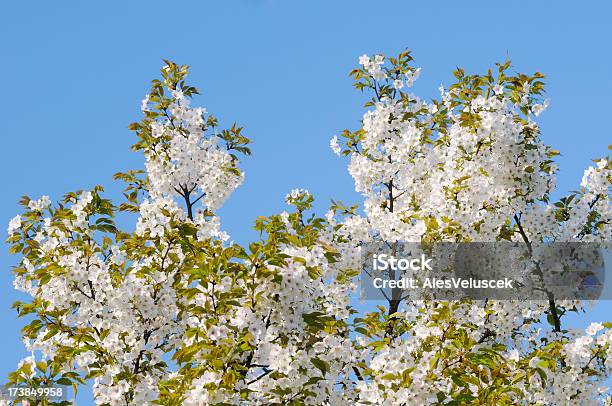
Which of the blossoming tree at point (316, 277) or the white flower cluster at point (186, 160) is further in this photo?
the white flower cluster at point (186, 160)

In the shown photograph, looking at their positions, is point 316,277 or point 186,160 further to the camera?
point 186,160

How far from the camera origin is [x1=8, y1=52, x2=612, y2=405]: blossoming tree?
7.53 metres

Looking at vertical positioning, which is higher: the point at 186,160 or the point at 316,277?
the point at 186,160

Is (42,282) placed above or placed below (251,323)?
above

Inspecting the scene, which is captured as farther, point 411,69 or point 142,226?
point 411,69

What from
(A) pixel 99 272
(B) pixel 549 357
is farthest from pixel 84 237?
(B) pixel 549 357

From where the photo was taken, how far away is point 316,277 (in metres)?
7.40

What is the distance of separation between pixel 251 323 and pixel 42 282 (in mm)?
3363

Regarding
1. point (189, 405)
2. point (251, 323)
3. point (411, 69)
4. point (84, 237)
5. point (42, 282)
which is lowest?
point (189, 405)

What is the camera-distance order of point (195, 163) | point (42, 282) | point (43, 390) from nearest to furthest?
point (43, 390)
point (42, 282)
point (195, 163)

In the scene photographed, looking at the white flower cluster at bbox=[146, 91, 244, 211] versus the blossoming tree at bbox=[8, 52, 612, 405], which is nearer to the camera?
the blossoming tree at bbox=[8, 52, 612, 405]

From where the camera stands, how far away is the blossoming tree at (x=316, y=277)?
7527 millimetres

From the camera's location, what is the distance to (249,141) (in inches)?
465

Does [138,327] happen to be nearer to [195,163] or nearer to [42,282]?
[42,282]
